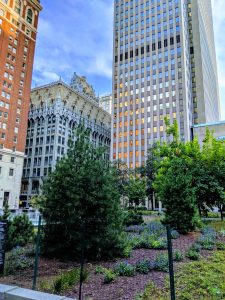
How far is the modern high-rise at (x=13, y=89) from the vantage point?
68688mm

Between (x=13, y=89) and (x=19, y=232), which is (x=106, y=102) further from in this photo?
(x=19, y=232)

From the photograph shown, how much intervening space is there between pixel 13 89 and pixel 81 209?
6953 cm

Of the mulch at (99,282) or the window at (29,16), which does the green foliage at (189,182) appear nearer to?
the mulch at (99,282)

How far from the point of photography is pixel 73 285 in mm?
8516

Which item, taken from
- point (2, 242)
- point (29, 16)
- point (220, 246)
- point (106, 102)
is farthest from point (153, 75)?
point (2, 242)

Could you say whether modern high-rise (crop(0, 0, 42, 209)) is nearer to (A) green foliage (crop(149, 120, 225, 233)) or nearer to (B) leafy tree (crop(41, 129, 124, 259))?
(A) green foliage (crop(149, 120, 225, 233))

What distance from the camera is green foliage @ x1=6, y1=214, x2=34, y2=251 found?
14311 millimetres

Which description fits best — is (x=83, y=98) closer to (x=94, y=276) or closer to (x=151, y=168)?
(x=151, y=168)

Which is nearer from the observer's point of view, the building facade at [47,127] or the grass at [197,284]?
the grass at [197,284]

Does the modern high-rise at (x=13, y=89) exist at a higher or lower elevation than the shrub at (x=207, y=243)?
higher

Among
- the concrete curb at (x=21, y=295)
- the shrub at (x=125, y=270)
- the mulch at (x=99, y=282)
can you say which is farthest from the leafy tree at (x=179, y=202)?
the concrete curb at (x=21, y=295)

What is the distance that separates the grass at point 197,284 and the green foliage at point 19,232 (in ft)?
30.9

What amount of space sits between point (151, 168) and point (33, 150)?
57.6 m

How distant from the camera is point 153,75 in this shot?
99375 mm
